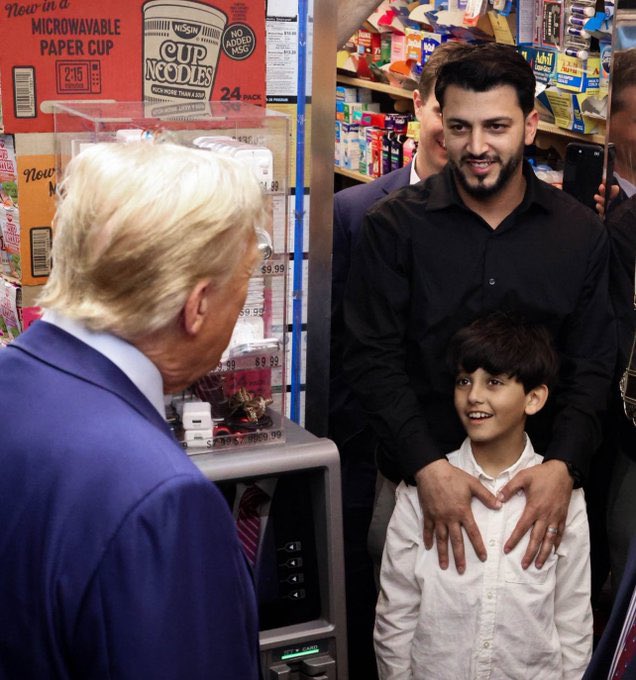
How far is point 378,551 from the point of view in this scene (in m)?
2.50

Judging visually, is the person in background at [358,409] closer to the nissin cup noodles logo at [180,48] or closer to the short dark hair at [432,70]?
the short dark hair at [432,70]

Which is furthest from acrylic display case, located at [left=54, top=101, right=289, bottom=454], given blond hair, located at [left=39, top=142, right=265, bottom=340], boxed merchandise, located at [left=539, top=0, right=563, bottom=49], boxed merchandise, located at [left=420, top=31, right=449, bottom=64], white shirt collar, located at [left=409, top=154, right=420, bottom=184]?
boxed merchandise, located at [left=420, top=31, right=449, bottom=64]

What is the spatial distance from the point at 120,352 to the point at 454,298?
1256mm

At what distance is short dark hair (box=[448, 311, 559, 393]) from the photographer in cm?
→ 224

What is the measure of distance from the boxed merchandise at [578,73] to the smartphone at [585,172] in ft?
1.52

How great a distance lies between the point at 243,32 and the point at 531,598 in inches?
49.9

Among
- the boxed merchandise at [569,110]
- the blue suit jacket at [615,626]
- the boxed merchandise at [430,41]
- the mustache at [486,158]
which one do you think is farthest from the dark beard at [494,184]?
the boxed merchandise at [430,41]

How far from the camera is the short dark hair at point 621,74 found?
2.77 meters

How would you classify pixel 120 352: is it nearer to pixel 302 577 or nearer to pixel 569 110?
pixel 302 577

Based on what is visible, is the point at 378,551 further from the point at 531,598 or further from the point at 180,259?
the point at 180,259

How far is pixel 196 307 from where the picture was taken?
1227 mm

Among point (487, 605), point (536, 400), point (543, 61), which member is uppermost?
point (543, 61)

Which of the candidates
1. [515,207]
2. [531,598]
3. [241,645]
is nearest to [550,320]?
[515,207]

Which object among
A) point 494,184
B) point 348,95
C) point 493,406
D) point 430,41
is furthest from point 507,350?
point 348,95
